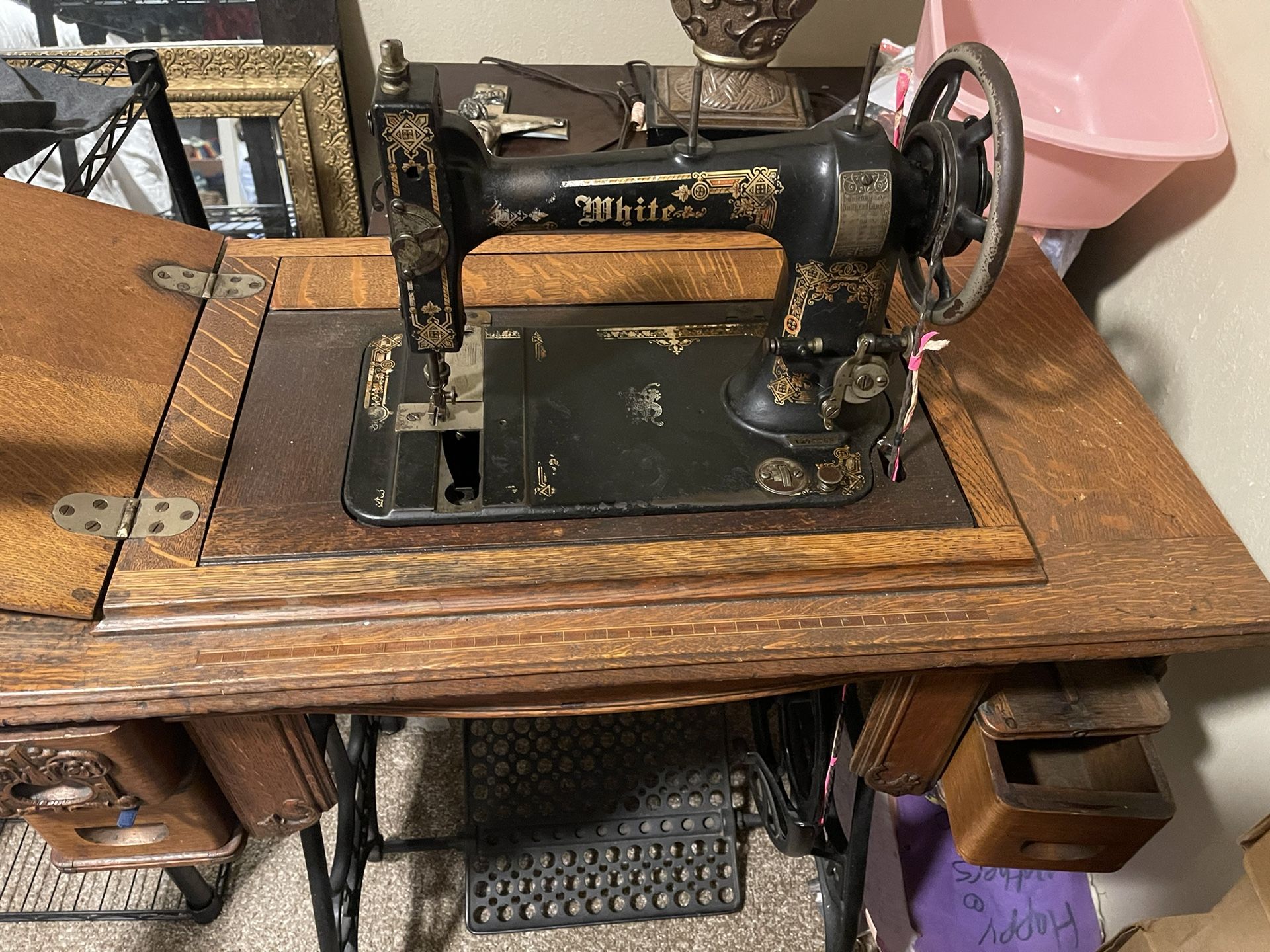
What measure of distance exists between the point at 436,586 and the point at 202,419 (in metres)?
0.32

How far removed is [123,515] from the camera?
823 mm

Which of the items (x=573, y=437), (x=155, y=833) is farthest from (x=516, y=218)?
(x=155, y=833)

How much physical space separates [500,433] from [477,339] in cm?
14

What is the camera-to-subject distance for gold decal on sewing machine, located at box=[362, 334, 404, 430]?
936 millimetres

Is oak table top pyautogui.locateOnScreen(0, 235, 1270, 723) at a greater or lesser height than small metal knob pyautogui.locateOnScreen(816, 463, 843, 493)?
lesser

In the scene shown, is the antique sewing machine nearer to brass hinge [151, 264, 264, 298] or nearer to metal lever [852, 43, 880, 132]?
metal lever [852, 43, 880, 132]

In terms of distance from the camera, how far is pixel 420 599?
31.3 inches

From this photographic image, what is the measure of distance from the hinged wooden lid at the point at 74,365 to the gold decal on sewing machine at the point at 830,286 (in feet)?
1.84

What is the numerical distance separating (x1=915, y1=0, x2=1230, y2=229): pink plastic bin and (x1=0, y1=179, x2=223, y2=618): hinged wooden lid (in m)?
0.96

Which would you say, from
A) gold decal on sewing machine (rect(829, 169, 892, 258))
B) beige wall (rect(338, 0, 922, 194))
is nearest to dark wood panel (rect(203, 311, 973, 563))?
gold decal on sewing machine (rect(829, 169, 892, 258))

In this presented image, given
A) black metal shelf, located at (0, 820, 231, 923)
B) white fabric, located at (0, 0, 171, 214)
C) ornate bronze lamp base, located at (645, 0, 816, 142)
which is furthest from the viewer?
white fabric, located at (0, 0, 171, 214)

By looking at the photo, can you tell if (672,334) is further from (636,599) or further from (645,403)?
(636,599)

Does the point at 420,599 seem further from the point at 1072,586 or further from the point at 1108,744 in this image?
the point at 1108,744

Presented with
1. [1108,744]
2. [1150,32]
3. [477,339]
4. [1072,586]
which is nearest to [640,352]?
[477,339]
